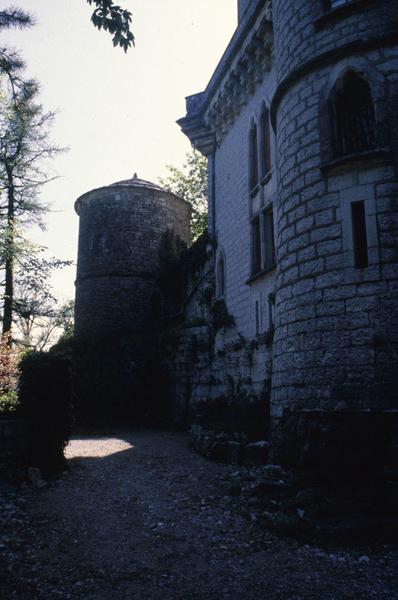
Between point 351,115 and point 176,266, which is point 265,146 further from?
point 176,266

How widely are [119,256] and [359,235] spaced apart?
14.3 m

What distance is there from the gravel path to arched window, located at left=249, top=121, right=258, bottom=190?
25.0ft

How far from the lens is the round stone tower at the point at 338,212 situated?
6.02 metres

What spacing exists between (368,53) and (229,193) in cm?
707

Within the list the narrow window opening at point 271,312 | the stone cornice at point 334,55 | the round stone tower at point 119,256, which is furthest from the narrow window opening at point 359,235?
the round stone tower at point 119,256

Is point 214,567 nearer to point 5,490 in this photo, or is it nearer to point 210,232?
point 5,490

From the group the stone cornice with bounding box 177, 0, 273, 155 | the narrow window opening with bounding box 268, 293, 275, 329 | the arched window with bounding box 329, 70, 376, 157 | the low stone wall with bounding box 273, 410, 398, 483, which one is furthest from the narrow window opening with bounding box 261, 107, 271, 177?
the low stone wall with bounding box 273, 410, 398, 483

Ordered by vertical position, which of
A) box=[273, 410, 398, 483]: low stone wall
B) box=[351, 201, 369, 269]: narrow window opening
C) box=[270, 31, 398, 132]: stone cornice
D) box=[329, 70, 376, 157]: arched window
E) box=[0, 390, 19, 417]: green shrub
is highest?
box=[270, 31, 398, 132]: stone cornice

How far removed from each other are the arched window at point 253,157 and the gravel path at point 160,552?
7.61 m

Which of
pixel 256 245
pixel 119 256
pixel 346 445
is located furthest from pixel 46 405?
pixel 119 256

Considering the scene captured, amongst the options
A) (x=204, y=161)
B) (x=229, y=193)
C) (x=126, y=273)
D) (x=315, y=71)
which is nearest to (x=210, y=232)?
(x=229, y=193)

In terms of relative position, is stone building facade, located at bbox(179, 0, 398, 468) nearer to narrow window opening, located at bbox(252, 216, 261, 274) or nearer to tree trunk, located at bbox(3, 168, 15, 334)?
narrow window opening, located at bbox(252, 216, 261, 274)

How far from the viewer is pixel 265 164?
11.1 metres

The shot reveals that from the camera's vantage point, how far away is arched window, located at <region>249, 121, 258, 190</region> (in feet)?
39.0
